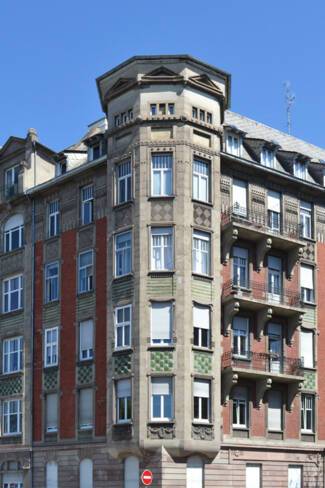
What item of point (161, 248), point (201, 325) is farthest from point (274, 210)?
point (201, 325)

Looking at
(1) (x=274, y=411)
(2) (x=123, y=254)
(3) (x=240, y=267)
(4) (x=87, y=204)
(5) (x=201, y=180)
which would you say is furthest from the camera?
(4) (x=87, y=204)

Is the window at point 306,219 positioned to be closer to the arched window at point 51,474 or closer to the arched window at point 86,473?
the arched window at point 86,473

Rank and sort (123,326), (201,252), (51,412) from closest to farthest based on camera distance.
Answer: (123,326) → (201,252) → (51,412)

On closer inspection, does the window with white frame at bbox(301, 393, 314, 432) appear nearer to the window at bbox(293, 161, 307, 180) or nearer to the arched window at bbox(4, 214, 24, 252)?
the window at bbox(293, 161, 307, 180)

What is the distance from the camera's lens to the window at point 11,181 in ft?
179

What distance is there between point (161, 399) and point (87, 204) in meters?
11.6

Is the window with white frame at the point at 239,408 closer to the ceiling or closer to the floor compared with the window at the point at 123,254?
closer to the floor

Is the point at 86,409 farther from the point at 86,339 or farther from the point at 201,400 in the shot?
the point at 201,400

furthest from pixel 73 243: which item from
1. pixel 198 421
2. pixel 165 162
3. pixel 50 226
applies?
pixel 198 421

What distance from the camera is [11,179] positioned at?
55.3 meters

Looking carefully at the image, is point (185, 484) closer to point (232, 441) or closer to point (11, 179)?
point (232, 441)

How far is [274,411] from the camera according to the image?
47.5 meters

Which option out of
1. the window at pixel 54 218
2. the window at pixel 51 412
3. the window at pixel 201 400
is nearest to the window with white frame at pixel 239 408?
the window at pixel 201 400

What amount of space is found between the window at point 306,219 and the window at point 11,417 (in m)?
17.2
